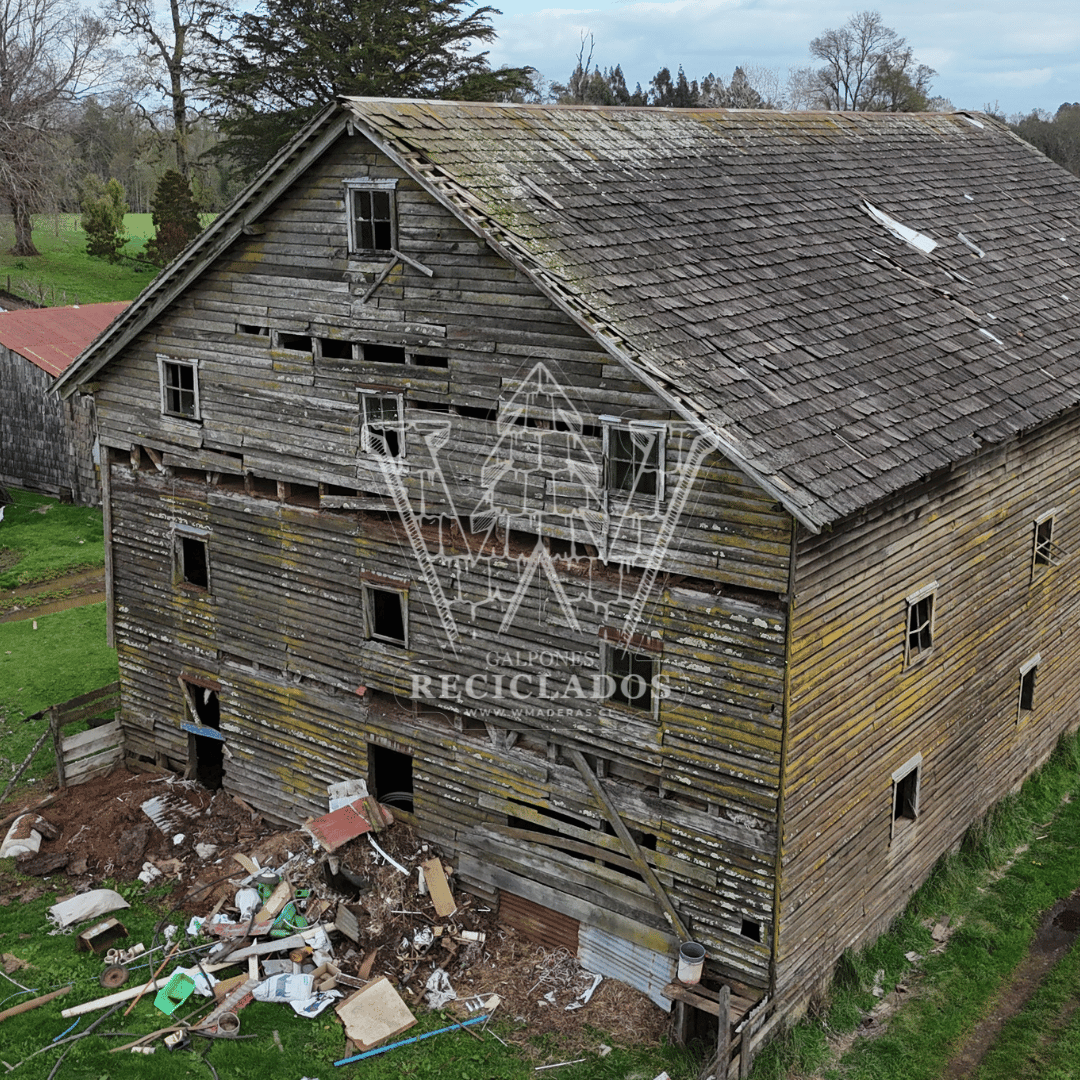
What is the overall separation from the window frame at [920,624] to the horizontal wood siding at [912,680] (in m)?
0.06

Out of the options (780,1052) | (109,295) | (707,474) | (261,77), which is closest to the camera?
(707,474)

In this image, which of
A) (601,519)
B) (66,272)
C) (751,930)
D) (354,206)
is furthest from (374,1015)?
(66,272)

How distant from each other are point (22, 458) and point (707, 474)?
97.5 ft

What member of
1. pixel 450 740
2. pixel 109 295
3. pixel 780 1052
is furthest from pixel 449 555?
pixel 109 295

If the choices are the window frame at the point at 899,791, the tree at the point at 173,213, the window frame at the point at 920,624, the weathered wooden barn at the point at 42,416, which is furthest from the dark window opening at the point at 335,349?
the tree at the point at 173,213

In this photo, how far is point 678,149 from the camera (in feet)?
56.3

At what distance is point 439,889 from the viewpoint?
14.8 metres

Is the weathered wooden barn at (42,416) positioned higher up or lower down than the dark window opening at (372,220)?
lower down

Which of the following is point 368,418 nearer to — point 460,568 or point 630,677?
point 460,568

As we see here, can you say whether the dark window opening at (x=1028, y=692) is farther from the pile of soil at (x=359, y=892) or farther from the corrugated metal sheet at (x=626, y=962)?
the pile of soil at (x=359, y=892)

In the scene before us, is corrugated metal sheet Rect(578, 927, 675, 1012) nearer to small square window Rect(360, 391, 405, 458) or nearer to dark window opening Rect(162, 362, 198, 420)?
small square window Rect(360, 391, 405, 458)

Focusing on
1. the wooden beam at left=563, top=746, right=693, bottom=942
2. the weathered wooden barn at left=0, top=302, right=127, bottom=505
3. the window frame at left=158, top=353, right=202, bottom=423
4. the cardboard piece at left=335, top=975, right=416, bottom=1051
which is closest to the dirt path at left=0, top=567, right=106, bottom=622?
the weathered wooden barn at left=0, top=302, right=127, bottom=505

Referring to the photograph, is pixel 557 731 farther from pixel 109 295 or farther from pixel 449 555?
pixel 109 295

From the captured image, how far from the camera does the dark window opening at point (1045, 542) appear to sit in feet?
Answer: 58.2
